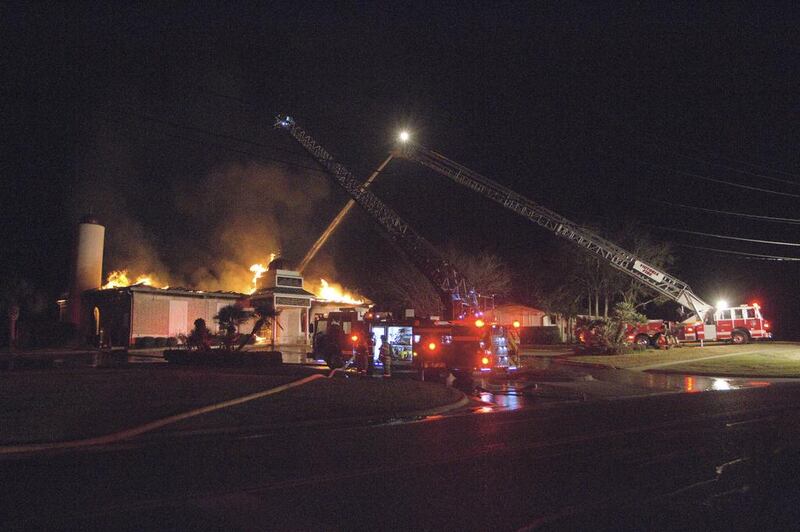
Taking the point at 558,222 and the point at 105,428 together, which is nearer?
the point at 105,428

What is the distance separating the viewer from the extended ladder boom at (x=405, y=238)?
71.9 ft

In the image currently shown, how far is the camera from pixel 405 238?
2394 cm

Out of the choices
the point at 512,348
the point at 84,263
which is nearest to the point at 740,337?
the point at 512,348

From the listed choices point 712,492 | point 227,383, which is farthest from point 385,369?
point 712,492

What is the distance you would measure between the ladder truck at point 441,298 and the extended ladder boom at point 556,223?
2684 mm

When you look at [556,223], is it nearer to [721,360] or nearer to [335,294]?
[721,360]

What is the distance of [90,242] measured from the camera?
111 feet

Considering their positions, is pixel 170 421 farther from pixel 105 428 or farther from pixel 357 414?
pixel 357 414

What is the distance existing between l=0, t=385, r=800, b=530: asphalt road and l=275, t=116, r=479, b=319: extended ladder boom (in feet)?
37.0

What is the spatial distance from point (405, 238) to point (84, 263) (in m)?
20.4

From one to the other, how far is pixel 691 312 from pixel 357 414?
2500 cm

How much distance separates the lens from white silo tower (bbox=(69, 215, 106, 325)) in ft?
111

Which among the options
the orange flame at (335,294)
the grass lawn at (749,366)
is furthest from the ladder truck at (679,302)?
the orange flame at (335,294)

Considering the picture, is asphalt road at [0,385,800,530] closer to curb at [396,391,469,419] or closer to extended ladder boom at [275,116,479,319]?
curb at [396,391,469,419]
